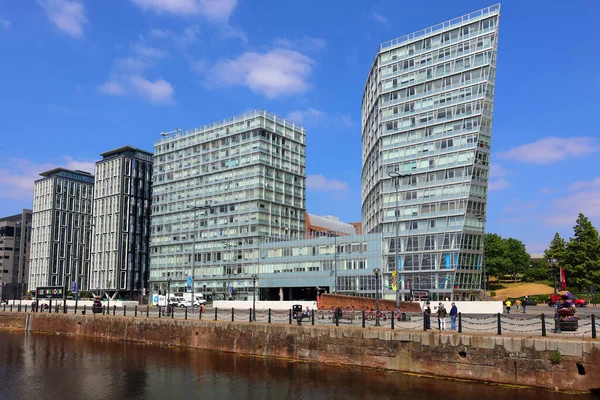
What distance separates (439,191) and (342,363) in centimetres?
6074

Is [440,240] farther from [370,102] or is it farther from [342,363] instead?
[342,363]

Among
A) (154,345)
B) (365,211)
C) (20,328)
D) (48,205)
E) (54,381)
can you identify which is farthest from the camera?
(48,205)

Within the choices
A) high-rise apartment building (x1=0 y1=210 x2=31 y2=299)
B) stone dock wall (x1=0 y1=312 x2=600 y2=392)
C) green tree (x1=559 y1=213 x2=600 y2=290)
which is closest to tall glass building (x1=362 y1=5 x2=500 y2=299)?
green tree (x1=559 y1=213 x2=600 y2=290)

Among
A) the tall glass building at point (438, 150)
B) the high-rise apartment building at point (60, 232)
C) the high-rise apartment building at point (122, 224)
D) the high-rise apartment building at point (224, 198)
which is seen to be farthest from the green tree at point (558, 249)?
the high-rise apartment building at point (60, 232)

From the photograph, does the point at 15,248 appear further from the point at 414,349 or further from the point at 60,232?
the point at 414,349

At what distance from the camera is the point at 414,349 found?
27.6m

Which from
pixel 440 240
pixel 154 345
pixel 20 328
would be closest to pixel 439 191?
pixel 440 240

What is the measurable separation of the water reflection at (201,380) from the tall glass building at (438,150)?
170 ft

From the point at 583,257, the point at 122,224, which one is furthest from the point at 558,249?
the point at 122,224

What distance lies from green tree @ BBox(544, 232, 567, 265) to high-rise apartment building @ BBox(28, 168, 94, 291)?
123 metres

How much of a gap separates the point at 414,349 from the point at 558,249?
296 feet

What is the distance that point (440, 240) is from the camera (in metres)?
86.4

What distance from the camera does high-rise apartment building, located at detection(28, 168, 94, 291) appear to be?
509ft

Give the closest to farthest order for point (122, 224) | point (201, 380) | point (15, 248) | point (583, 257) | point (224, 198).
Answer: point (201, 380) → point (583, 257) → point (224, 198) → point (122, 224) → point (15, 248)
